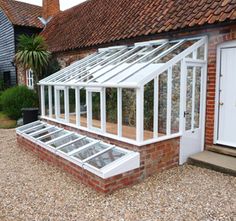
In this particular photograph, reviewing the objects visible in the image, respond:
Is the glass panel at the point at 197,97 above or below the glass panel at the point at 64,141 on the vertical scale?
above

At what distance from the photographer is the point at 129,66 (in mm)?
5281

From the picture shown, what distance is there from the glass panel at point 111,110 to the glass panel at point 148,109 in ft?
2.19

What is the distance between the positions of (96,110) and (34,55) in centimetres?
583

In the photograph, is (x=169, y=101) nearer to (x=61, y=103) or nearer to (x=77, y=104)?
(x=77, y=104)

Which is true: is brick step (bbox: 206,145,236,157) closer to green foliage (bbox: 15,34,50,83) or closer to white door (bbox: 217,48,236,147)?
white door (bbox: 217,48,236,147)

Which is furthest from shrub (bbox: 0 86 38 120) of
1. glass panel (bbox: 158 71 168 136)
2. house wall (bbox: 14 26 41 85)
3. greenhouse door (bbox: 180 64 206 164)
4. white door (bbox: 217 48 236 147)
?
white door (bbox: 217 48 236 147)

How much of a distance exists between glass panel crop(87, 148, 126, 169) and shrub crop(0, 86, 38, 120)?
283 inches

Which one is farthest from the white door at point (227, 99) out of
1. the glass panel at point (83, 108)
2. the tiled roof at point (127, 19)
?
the glass panel at point (83, 108)

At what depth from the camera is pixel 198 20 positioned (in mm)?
5273

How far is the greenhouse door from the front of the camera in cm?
506

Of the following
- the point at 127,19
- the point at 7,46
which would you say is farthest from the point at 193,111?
the point at 7,46

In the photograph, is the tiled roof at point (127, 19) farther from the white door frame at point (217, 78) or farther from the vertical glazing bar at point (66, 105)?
the vertical glazing bar at point (66, 105)

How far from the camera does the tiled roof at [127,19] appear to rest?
533 centimetres

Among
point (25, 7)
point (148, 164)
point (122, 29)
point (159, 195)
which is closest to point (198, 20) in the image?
point (122, 29)
